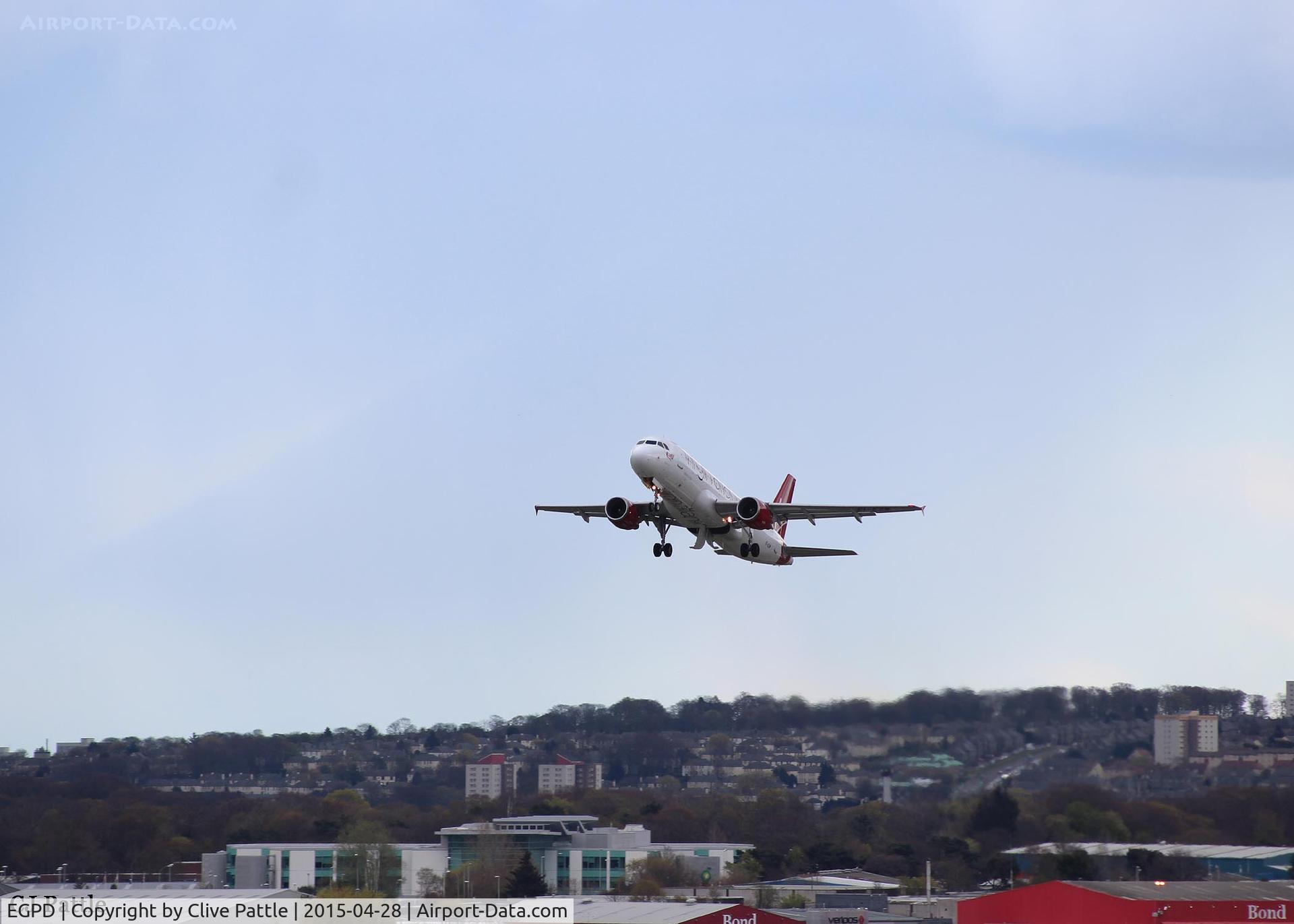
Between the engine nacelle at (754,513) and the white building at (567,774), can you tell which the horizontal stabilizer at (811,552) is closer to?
the engine nacelle at (754,513)

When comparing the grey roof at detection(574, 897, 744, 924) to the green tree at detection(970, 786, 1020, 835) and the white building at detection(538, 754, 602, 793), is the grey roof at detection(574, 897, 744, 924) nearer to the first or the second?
the green tree at detection(970, 786, 1020, 835)

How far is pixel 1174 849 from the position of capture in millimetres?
76750

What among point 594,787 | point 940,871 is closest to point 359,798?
point 594,787

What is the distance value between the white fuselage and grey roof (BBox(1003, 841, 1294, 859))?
2203 cm

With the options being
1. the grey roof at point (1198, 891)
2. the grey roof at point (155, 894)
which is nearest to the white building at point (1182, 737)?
the grey roof at point (1198, 891)

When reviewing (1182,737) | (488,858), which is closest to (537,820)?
(488,858)

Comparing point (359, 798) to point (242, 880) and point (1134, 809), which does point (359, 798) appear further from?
point (1134, 809)

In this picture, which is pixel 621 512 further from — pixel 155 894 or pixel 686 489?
pixel 155 894

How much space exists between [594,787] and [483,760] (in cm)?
2366

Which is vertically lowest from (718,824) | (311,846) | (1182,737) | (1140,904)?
(311,846)

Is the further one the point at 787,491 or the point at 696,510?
the point at 787,491

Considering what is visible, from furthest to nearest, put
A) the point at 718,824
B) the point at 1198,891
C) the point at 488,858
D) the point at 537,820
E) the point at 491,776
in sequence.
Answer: the point at 491,776 < the point at 718,824 < the point at 537,820 < the point at 488,858 < the point at 1198,891

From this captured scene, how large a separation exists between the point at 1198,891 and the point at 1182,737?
1172 inches

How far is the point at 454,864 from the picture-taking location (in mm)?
87188
